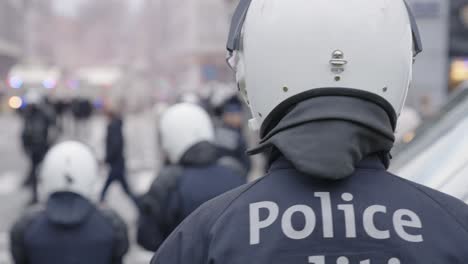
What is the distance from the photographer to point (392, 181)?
171cm

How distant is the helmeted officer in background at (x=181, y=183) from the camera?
4.47 m

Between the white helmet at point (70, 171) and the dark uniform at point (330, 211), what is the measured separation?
2.55 meters

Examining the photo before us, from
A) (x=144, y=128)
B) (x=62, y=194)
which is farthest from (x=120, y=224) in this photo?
(x=144, y=128)

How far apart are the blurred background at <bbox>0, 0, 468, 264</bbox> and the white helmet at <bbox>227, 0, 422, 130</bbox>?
100cm

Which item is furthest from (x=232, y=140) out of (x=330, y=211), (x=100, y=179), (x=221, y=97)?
(x=100, y=179)

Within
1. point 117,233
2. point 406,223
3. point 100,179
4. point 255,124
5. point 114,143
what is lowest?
point 100,179

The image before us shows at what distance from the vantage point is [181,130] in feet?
16.2

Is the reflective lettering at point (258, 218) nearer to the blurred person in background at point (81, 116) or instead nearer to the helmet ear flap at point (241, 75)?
the helmet ear flap at point (241, 75)

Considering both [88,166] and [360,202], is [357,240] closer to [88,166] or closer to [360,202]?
[360,202]

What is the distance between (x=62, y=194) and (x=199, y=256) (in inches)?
101

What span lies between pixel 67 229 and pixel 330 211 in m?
2.55

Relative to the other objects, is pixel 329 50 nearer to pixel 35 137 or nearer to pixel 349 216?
pixel 349 216

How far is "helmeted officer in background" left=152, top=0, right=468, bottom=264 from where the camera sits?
1.62m

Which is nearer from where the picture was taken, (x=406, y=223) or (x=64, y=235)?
(x=406, y=223)
